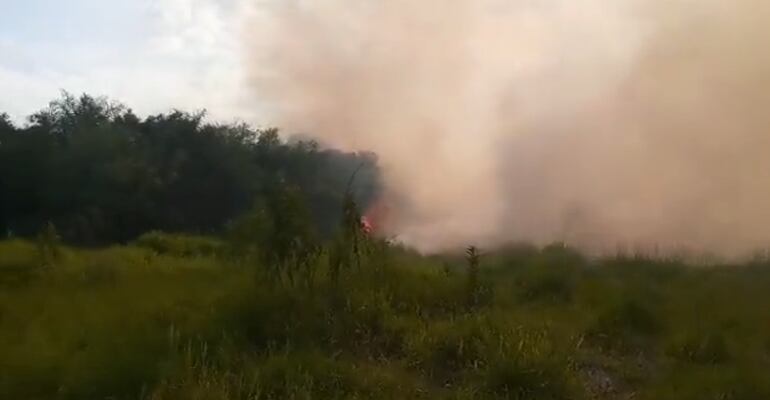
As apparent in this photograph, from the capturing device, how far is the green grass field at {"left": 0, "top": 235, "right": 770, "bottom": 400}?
801 cm

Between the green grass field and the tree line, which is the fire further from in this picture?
the tree line

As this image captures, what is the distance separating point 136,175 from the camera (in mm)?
29344

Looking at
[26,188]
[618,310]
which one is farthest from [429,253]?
[26,188]

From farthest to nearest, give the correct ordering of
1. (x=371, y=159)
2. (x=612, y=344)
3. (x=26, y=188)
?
(x=26, y=188) < (x=371, y=159) < (x=612, y=344)

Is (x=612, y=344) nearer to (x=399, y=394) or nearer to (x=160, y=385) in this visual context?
(x=399, y=394)

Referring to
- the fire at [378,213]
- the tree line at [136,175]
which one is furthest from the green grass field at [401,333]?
the tree line at [136,175]

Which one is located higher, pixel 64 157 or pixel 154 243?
pixel 64 157

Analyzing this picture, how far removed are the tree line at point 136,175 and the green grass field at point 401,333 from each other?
14380 millimetres

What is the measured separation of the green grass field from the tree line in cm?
1438

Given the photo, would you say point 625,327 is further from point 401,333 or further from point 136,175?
point 136,175

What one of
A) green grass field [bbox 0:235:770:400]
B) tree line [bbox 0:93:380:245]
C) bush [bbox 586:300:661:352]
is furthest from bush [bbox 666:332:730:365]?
tree line [bbox 0:93:380:245]

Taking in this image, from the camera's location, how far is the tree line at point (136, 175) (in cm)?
2789

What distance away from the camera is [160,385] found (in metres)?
7.80

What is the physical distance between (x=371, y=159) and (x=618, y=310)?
24.5ft
